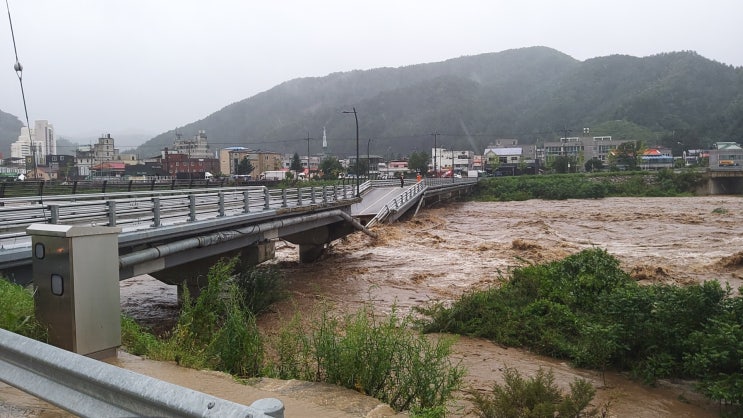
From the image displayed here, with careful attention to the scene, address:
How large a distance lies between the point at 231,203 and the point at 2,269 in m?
9.54

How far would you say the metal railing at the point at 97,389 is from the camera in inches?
107

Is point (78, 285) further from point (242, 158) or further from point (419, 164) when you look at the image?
point (242, 158)

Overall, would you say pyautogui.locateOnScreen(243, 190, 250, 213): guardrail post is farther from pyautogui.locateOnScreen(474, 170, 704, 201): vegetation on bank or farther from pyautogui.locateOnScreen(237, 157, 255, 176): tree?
pyautogui.locateOnScreen(237, 157, 255, 176): tree

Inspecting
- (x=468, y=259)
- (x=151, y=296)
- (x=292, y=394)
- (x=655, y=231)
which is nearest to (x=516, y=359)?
(x=292, y=394)

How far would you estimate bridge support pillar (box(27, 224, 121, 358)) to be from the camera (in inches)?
223

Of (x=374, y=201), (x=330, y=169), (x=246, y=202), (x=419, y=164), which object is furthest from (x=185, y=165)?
(x=246, y=202)

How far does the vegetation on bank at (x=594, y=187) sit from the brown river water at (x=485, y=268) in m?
24.7

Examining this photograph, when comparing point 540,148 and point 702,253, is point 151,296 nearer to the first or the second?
point 702,253

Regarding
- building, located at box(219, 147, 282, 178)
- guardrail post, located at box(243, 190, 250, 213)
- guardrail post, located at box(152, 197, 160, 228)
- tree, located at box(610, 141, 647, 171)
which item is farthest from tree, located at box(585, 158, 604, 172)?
guardrail post, located at box(152, 197, 160, 228)

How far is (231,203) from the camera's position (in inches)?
761

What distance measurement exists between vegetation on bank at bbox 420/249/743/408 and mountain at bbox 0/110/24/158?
111 meters

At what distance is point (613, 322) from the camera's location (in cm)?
1308

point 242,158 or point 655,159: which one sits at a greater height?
point 242,158

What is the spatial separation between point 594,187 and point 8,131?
98.7 m
